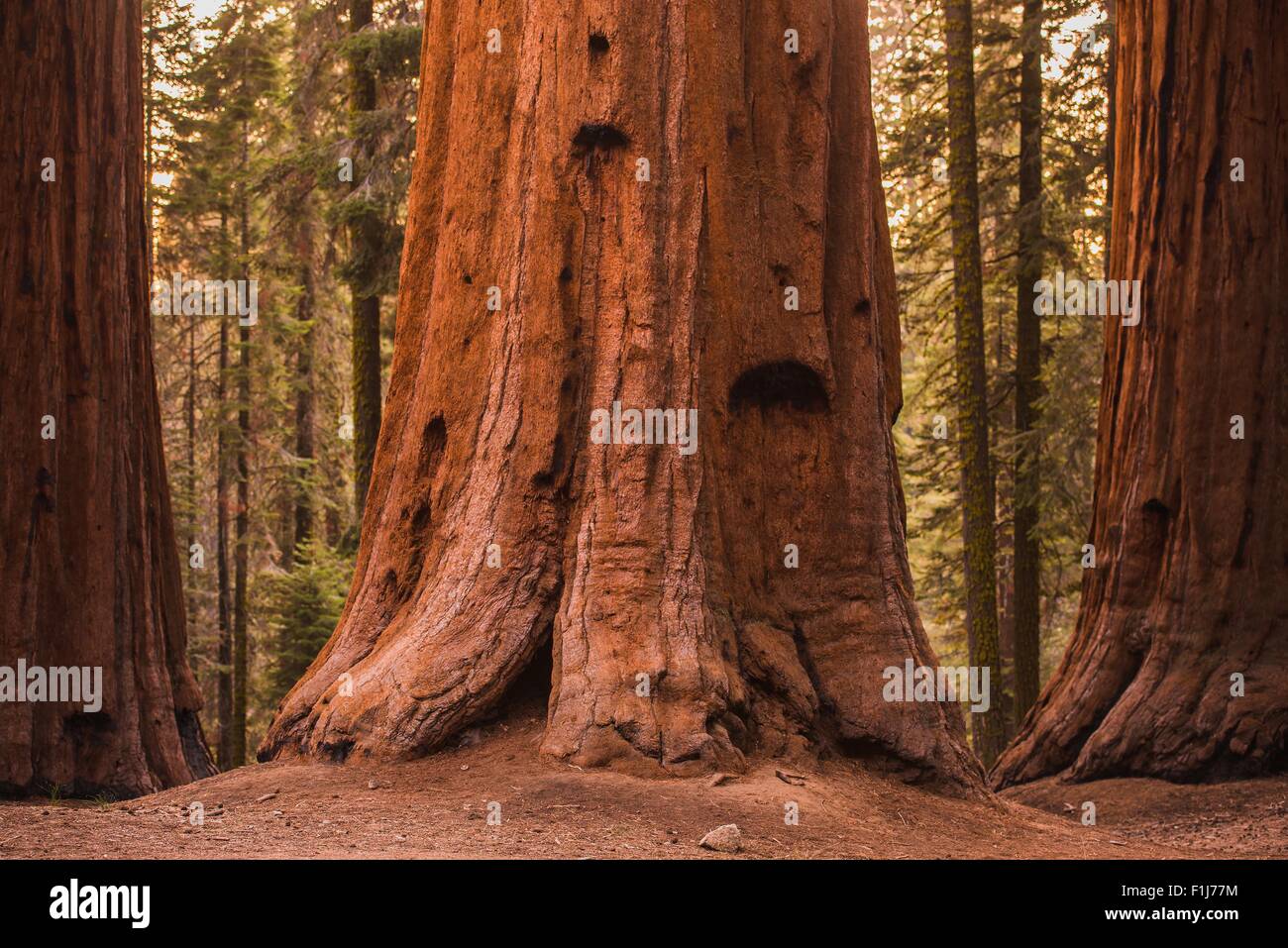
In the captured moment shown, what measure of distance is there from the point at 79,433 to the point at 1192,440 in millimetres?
8833

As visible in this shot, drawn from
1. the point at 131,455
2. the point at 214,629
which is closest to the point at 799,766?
the point at 131,455

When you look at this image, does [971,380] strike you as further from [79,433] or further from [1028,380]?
[79,433]

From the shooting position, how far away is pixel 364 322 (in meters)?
19.0

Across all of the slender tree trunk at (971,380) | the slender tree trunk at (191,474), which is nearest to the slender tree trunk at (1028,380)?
the slender tree trunk at (971,380)

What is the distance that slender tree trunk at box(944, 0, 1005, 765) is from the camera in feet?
54.1

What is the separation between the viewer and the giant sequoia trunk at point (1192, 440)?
10.9m

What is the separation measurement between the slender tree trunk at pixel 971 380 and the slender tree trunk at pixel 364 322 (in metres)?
7.57

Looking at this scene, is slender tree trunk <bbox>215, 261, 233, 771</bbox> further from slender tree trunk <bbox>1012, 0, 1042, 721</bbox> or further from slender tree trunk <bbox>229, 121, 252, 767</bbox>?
slender tree trunk <bbox>1012, 0, 1042, 721</bbox>

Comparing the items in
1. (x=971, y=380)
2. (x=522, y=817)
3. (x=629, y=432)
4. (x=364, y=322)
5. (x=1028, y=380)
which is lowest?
(x=522, y=817)

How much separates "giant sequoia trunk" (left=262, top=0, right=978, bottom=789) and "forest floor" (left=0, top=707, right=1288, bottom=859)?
0.22m

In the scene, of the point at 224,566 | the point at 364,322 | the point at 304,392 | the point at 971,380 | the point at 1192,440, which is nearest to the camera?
the point at 1192,440

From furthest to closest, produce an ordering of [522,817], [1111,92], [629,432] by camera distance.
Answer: [1111,92], [629,432], [522,817]

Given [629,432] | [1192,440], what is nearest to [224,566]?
[1192,440]

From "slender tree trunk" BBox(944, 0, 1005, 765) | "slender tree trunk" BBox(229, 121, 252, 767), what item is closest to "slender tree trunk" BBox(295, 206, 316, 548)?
"slender tree trunk" BBox(229, 121, 252, 767)
